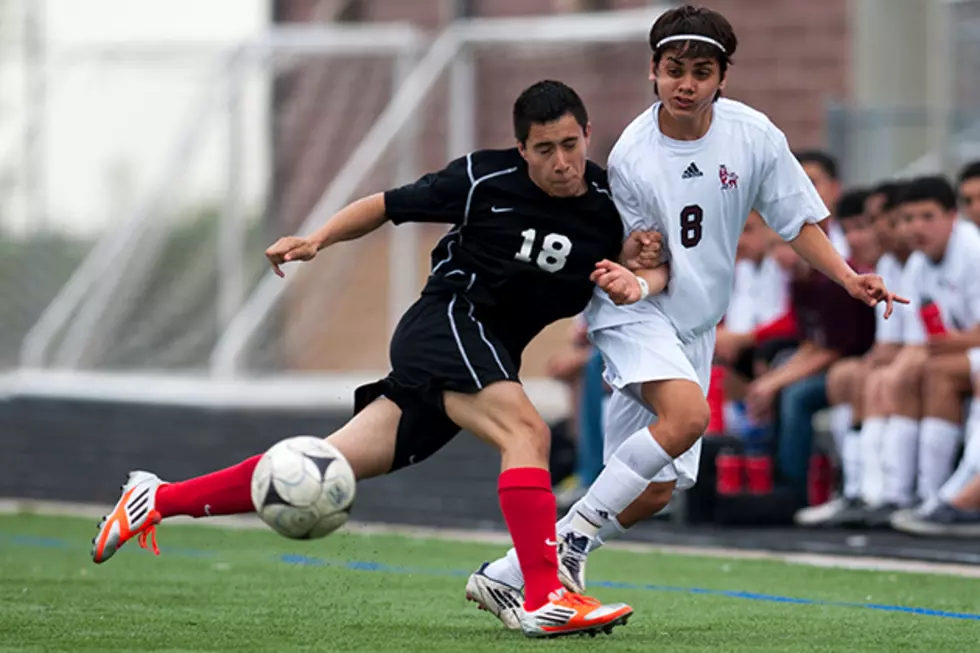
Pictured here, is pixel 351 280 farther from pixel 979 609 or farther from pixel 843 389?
pixel 979 609

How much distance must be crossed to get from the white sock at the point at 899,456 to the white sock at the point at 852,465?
0.66 feet

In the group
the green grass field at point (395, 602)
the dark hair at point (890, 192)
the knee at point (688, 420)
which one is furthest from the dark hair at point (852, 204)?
the knee at point (688, 420)

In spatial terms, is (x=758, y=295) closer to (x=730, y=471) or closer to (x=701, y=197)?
(x=730, y=471)

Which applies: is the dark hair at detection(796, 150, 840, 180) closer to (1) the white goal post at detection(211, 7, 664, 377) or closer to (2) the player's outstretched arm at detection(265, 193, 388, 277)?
(1) the white goal post at detection(211, 7, 664, 377)

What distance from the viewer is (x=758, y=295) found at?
12.5m

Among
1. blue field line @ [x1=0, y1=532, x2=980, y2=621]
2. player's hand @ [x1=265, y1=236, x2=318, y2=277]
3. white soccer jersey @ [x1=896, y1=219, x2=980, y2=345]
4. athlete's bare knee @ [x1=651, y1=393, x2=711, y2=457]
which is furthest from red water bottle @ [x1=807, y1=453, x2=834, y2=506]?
player's hand @ [x1=265, y1=236, x2=318, y2=277]

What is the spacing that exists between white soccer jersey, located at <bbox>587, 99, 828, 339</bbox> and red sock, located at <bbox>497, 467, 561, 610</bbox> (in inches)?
30.6

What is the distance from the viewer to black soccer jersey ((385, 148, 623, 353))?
21.7 ft

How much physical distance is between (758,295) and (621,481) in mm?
5993

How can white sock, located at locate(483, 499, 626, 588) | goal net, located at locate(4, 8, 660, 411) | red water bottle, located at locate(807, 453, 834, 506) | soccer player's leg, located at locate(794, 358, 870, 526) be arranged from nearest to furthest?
white sock, located at locate(483, 499, 626, 588), soccer player's leg, located at locate(794, 358, 870, 526), red water bottle, located at locate(807, 453, 834, 506), goal net, located at locate(4, 8, 660, 411)

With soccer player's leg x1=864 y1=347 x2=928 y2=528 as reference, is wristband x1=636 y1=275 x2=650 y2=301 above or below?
above

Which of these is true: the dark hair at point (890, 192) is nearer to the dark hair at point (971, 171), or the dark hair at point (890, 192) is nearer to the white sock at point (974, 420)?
the dark hair at point (971, 171)

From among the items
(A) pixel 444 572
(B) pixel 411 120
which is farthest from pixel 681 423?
(B) pixel 411 120

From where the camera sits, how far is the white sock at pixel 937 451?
35.9 feet
